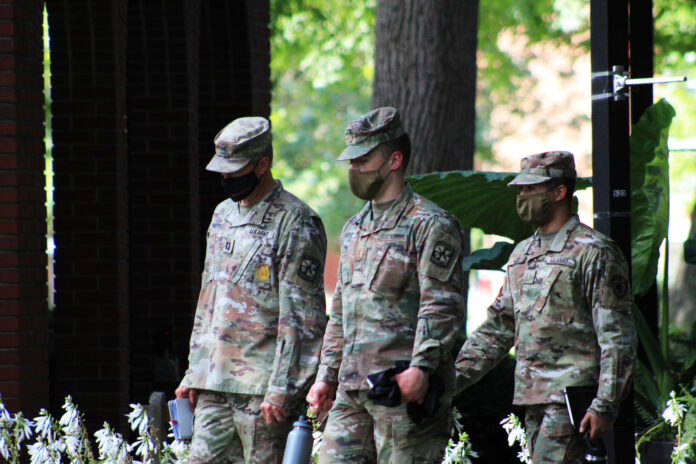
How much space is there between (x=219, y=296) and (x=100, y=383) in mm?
3158

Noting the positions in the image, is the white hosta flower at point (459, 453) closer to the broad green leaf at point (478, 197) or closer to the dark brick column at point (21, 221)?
the broad green leaf at point (478, 197)

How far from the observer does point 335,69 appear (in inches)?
757

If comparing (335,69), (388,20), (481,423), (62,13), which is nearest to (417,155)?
(388,20)

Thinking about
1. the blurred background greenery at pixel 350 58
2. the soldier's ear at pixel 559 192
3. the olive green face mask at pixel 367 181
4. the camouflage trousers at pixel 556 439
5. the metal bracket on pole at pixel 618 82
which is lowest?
the camouflage trousers at pixel 556 439

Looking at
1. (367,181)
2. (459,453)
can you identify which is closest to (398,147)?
(367,181)

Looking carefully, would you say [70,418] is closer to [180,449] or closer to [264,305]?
[180,449]

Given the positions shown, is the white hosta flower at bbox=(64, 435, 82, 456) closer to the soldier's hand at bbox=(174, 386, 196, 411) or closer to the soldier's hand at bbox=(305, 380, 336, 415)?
the soldier's hand at bbox=(174, 386, 196, 411)

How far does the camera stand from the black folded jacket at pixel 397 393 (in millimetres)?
4164

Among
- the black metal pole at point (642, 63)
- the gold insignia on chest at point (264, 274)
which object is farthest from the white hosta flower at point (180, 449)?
the black metal pole at point (642, 63)

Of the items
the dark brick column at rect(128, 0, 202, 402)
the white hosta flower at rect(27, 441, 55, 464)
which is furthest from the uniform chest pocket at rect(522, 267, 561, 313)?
the dark brick column at rect(128, 0, 202, 402)

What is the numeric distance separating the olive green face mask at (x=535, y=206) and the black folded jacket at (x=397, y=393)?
1038 millimetres

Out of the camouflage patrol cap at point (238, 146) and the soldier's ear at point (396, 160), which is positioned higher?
the camouflage patrol cap at point (238, 146)

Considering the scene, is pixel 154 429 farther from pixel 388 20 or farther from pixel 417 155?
pixel 388 20

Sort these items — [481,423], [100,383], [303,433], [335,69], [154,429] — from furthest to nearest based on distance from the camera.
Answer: [335,69], [481,423], [100,383], [154,429], [303,433]
